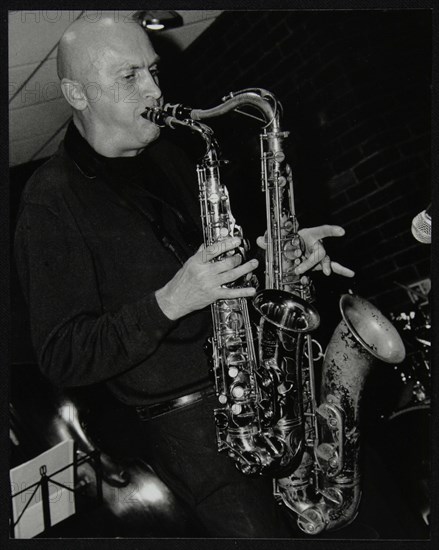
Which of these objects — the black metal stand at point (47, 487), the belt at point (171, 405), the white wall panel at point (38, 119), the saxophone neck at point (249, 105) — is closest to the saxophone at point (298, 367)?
the saxophone neck at point (249, 105)

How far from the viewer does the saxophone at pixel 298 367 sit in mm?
2264

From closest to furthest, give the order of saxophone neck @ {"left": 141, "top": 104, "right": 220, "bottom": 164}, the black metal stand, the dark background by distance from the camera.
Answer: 1. saxophone neck @ {"left": 141, "top": 104, "right": 220, "bottom": 164}
2. the black metal stand
3. the dark background

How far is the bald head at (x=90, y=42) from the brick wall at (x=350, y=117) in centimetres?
47

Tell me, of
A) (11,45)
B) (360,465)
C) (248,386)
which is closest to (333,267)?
(248,386)

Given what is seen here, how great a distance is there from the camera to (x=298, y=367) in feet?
7.55

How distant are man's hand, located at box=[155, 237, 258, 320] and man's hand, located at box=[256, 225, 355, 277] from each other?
1.11 feet

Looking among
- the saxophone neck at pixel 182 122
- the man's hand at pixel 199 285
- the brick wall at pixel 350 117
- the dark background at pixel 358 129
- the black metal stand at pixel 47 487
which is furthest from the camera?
the brick wall at pixel 350 117

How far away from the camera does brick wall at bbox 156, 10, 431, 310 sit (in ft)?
9.32

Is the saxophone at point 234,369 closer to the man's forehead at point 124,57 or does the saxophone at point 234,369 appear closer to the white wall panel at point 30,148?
the man's forehead at point 124,57

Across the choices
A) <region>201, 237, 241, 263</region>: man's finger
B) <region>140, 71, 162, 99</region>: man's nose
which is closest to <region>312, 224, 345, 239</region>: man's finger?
<region>201, 237, 241, 263</region>: man's finger

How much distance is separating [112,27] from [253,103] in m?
0.58

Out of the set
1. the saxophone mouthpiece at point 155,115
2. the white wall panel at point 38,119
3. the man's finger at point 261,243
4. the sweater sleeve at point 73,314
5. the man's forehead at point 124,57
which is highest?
the man's forehead at point 124,57

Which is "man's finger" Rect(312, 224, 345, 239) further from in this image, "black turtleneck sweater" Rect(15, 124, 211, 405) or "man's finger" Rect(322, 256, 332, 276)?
"black turtleneck sweater" Rect(15, 124, 211, 405)

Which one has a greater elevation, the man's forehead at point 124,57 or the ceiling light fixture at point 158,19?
the ceiling light fixture at point 158,19
